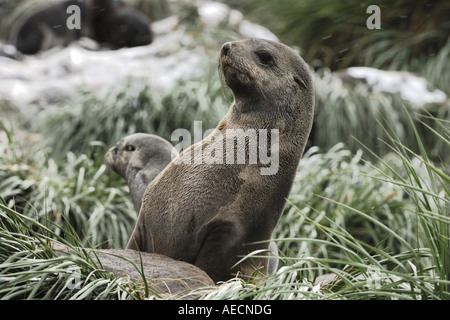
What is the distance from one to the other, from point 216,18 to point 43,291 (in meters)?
7.82

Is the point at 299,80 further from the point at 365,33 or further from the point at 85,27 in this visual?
the point at 85,27

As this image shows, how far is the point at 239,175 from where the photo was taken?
229 centimetres

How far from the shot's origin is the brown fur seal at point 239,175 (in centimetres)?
227

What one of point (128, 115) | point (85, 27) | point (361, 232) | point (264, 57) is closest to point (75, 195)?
point (128, 115)

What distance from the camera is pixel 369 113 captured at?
22.9ft

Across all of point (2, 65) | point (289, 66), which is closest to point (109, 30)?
point (2, 65)

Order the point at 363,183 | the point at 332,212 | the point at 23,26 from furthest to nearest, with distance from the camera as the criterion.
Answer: the point at 23,26, the point at 363,183, the point at 332,212

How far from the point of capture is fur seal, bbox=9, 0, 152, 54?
1063cm

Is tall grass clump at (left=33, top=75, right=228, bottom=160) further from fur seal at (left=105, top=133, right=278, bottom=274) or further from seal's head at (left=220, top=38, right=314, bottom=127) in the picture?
seal's head at (left=220, top=38, right=314, bottom=127)

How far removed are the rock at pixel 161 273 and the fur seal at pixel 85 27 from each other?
8410mm

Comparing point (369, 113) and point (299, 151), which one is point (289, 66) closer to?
point (299, 151)

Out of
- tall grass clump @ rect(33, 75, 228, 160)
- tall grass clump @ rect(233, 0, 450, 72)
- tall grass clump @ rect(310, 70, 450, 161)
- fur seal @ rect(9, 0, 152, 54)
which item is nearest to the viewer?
tall grass clump @ rect(33, 75, 228, 160)

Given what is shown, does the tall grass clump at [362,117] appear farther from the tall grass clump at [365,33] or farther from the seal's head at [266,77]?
the seal's head at [266,77]

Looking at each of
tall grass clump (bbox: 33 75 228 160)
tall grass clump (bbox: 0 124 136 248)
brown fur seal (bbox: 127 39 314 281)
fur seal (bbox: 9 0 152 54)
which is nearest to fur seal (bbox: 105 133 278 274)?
brown fur seal (bbox: 127 39 314 281)
